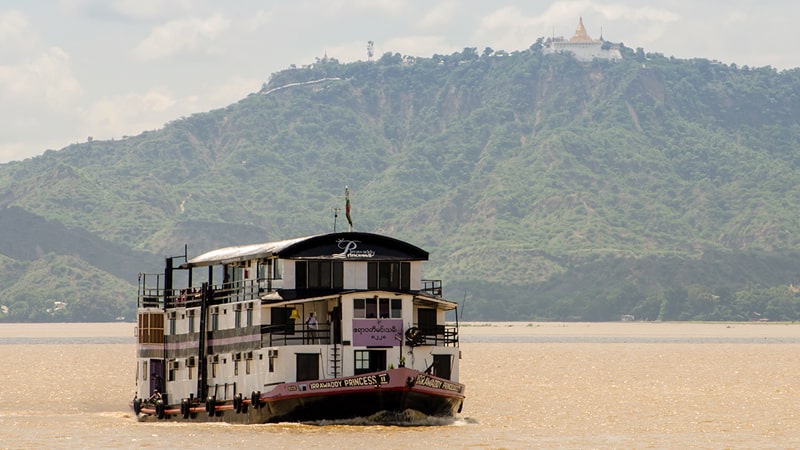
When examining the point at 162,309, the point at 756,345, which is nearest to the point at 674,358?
the point at 756,345

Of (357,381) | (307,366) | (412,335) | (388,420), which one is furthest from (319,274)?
(388,420)

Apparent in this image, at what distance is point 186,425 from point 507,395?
25357 millimetres

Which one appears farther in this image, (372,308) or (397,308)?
(397,308)

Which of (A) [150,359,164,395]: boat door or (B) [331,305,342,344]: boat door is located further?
(A) [150,359,164,395]: boat door

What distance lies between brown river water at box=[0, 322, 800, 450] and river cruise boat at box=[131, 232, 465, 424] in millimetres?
995

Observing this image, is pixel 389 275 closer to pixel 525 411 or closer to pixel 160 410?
pixel 160 410

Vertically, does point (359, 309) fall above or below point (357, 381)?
above

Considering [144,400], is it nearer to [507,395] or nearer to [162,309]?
[162,309]

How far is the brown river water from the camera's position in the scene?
64.1m

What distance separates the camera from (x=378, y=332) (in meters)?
66.9

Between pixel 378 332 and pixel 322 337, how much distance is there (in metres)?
2.18

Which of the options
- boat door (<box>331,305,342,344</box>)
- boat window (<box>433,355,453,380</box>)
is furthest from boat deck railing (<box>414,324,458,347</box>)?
boat door (<box>331,305,342,344</box>)

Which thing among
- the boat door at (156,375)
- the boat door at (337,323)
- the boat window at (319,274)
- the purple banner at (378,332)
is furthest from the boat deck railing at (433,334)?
the boat door at (156,375)

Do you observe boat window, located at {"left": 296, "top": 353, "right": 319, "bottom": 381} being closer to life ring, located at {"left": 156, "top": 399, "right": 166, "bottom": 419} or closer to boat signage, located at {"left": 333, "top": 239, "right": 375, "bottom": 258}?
boat signage, located at {"left": 333, "top": 239, "right": 375, "bottom": 258}
